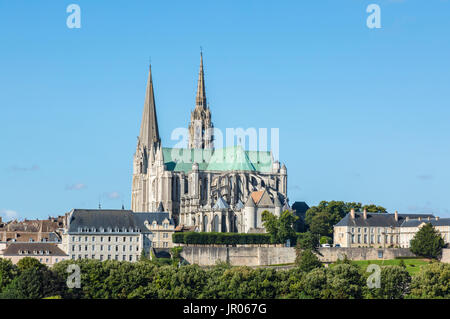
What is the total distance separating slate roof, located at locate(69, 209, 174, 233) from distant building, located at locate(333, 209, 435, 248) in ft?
82.9

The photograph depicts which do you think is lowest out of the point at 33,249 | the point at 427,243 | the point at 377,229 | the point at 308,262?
the point at 308,262

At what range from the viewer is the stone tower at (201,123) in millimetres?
168625

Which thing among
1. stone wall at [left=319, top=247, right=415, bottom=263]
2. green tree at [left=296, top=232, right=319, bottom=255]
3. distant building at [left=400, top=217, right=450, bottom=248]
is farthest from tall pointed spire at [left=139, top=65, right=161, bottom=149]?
stone wall at [left=319, top=247, right=415, bottom=263]

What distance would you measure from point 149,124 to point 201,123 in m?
8.53

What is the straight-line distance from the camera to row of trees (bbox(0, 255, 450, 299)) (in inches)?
3706

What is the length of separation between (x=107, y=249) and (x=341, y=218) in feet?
115

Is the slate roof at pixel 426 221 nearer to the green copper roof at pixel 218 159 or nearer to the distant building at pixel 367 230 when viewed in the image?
the distant building at pixel 367 230

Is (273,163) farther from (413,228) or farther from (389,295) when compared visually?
(389,295)

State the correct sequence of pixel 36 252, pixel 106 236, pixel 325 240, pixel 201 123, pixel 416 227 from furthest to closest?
pixel 201 123 → pixel 325 240 → pixel 416 227 → pixel 106 236 → pixel 36 252

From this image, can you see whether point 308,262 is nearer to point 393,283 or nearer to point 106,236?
point 393,283

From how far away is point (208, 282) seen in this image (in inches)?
3853

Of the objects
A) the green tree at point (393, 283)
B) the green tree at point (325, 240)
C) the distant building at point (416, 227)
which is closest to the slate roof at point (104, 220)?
the green tree at point (325, 240)

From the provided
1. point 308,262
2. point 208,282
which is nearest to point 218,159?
point 308,262

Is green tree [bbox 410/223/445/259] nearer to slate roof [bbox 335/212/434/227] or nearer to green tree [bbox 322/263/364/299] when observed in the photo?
slate roof [bbox 335/212/434/227]
